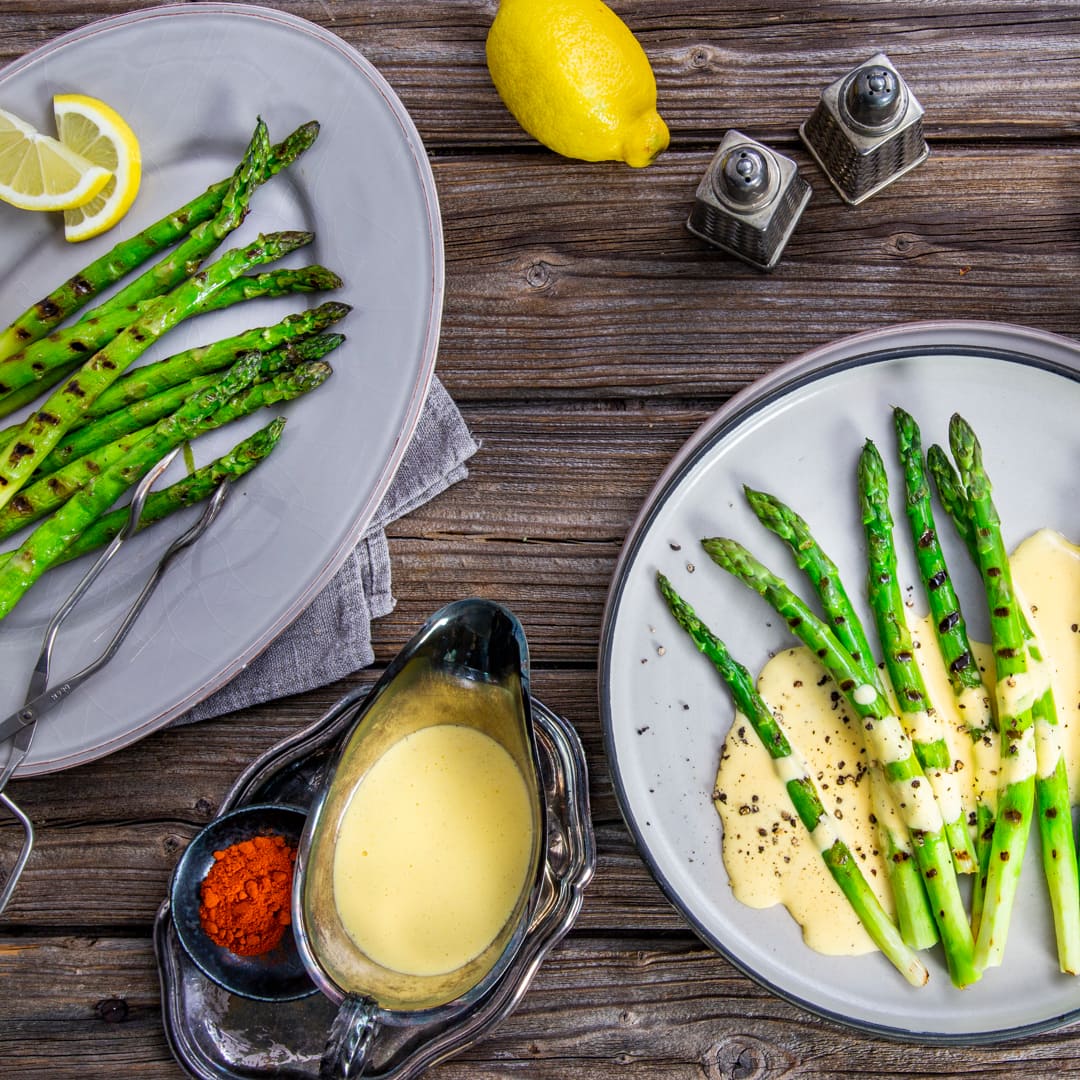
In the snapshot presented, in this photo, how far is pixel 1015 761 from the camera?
1.43 metres

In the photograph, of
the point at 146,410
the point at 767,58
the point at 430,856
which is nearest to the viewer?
the point at 430,856

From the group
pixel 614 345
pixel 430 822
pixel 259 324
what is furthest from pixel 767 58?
pixel 430 822

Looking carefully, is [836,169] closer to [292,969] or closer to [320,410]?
[320,410]

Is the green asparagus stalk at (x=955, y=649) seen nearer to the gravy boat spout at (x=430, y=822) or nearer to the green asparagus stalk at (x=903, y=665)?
the green asparagus stalk at (x=903, y=665)

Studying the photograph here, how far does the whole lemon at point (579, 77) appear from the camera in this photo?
1.42 meters

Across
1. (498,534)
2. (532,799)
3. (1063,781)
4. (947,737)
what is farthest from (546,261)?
(1063,781)

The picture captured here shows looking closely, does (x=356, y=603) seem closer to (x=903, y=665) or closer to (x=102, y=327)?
(x=102, y=327)

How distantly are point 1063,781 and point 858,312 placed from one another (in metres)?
0.83

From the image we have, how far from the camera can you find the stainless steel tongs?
4.88 feet

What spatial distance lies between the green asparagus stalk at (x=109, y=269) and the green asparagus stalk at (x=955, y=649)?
1141 millimetres

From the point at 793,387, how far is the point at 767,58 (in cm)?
62

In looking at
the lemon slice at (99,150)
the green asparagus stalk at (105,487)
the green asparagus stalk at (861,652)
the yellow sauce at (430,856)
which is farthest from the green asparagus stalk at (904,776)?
the lemon slice at (99,150)

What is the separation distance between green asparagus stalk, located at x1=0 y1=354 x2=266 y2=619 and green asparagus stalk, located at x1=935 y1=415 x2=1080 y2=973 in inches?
45.7

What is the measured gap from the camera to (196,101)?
157 centimetres
